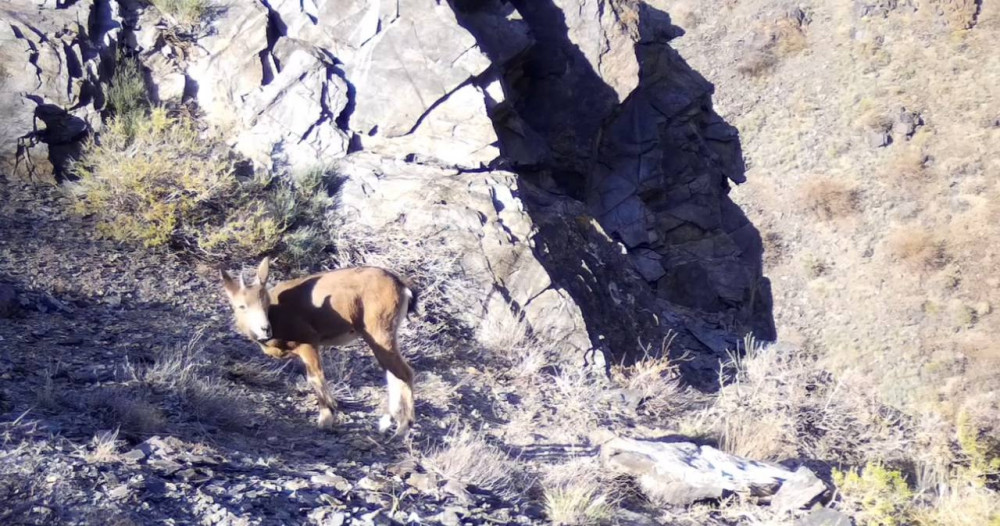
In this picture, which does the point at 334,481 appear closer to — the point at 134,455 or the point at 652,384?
the point at 134,455

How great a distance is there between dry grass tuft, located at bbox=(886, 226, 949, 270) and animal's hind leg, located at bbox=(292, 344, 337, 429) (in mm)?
19638

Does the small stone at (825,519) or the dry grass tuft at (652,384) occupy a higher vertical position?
the small stone at (825,519)

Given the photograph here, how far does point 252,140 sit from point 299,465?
674 centimetres

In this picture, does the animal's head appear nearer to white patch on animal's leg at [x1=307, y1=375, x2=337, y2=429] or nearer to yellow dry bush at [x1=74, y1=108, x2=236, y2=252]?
white patch on animal's leg at [x1=307, y1=375, x2=337, y2=429]

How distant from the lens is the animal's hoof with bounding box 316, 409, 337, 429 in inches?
276

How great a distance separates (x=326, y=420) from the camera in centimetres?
703

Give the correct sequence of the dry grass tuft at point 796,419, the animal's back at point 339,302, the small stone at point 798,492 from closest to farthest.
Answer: the small stone at point 798,492, the animal's back at point 339,302, the dry grass tuft at point 796,419

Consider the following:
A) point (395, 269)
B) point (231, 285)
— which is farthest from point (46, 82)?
point (231, 285)

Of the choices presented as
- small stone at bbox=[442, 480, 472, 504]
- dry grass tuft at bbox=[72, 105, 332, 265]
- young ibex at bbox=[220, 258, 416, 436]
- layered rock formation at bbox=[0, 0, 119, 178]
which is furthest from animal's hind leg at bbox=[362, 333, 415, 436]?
layered rock formation at bbox=[0, 0, 119, 178]

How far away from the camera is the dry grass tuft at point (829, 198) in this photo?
2465 cm

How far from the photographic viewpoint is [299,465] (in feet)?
19.7

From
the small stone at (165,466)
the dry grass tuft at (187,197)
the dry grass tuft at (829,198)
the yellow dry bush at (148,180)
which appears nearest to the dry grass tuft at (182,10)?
the dry grass tuft at (187,197)

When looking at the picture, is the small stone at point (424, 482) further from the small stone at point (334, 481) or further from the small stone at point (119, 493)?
the small stone at point (119, 493)

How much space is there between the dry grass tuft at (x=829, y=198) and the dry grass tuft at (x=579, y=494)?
65.4ft
